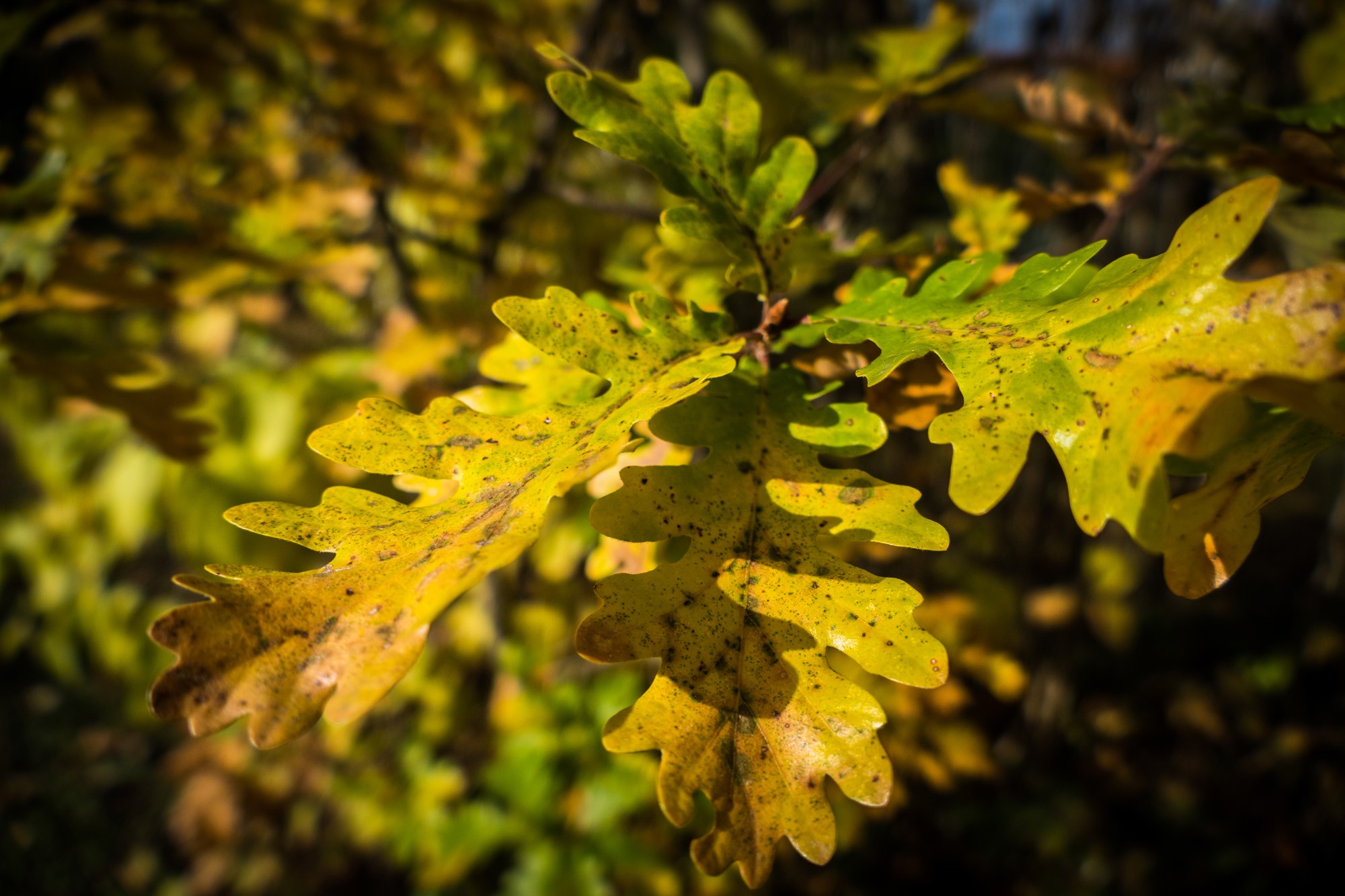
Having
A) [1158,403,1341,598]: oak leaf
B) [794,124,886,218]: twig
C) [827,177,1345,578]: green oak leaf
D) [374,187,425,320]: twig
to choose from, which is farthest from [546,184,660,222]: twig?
[1158,403,1341,598]: oak leaf

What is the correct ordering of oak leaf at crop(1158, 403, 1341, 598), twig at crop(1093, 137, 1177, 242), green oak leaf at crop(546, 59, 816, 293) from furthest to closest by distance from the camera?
twig at crop(1093, 137, 1177, 242) → green oak leaf at crop(546, 59, 816, 293) → oak leaf at crop(1158, 403, 1341, 598)

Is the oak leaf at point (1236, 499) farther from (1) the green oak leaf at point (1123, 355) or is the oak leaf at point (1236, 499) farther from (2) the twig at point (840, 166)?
(2) the twig at point (840, 166)

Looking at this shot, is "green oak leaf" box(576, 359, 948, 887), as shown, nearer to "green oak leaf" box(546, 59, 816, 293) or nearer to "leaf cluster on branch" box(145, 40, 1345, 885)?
"leaf cluster on branch" box(145, 40, 1345, 885)

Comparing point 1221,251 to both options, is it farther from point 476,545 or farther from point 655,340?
point 476,545

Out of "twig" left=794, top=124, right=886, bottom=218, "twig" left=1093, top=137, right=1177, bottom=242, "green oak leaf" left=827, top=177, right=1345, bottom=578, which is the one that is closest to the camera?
"green oak leaf" left=827, top=177, right=1345, bottom=578

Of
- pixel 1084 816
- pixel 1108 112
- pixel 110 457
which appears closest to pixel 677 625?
pixel 1108 112

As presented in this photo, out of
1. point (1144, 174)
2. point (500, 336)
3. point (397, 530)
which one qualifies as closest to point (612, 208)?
point (500, 336)
